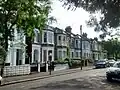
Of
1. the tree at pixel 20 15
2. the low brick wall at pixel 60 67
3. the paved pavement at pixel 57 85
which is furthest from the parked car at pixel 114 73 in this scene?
the low brick wall at pixel 60 67

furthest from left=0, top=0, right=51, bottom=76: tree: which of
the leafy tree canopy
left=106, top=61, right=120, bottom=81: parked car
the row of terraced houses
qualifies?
left=106, top=61, right=120, bottom=81: parked car

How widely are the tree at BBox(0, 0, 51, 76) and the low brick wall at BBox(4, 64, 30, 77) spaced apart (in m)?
4.78

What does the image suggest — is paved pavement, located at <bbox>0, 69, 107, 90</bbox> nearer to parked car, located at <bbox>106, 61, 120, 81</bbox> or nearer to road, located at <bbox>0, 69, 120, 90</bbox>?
road, located at <bbox>0, 69, 120, 90</bbox>

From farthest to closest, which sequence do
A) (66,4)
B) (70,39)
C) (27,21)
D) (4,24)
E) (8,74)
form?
(70,39) < (8,74) < (27,21) < (4,24) < (66,4)

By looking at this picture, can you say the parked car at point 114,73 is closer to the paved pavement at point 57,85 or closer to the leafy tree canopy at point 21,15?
the paved pavement at point 57,85

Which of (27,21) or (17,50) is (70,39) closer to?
(17,50)

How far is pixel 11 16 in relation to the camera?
23781 millimetres

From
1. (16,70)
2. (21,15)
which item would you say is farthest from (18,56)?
(21,15)

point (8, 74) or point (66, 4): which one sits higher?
point (66, 4)

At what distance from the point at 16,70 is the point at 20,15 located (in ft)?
28.9

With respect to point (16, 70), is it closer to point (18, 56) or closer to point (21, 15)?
Result: point (18, 56)

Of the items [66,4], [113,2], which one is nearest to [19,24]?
[66,4]

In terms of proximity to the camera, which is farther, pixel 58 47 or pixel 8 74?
pixel 58 47

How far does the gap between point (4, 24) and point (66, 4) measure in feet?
30.0
